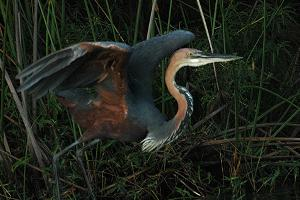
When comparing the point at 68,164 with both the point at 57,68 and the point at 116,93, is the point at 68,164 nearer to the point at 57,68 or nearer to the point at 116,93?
the point at 116,93

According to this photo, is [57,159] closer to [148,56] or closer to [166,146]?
[166,146]

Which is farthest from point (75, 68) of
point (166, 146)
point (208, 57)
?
point (166, 146)

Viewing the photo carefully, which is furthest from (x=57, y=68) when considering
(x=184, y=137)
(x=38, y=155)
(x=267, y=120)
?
(x=267, y=120)

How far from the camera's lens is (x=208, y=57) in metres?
5.03

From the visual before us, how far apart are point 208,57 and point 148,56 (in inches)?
14.8

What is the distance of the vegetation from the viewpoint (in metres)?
5.28

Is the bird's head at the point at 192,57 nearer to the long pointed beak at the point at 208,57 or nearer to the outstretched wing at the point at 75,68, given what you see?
the long pointed beak at the point at 208,57

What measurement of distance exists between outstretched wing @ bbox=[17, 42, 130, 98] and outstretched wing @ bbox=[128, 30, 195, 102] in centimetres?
25

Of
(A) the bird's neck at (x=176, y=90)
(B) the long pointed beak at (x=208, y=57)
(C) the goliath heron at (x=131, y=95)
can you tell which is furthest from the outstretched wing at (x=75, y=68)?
(B) the long pointed beak at (x=208, y=57)

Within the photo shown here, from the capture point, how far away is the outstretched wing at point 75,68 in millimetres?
4441

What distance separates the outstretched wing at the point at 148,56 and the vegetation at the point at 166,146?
0.27 meters

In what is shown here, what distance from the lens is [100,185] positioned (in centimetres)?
542

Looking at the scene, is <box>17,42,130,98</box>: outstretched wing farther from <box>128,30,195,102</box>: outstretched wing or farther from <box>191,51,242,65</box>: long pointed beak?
<box>191,51,242,65</box>: long pointed beak

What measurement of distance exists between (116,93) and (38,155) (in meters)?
0.70
